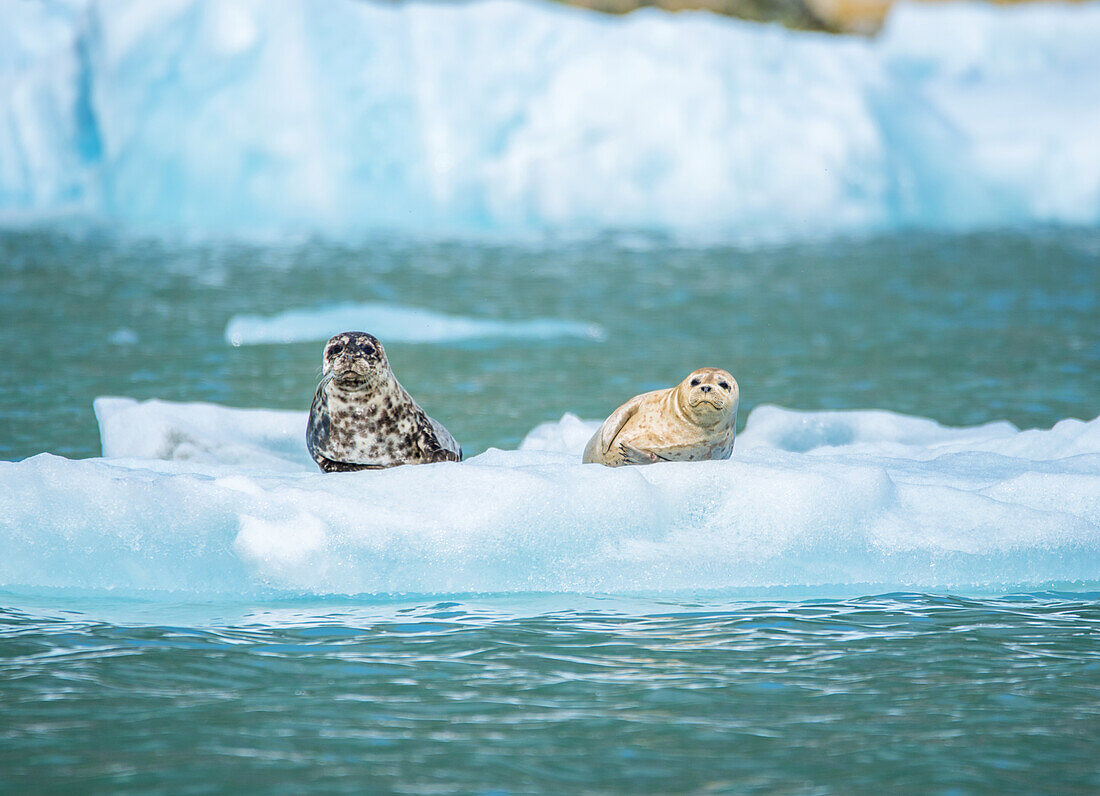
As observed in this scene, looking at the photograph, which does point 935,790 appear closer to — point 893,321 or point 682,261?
point 893,321

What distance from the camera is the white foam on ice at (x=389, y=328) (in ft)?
37.7

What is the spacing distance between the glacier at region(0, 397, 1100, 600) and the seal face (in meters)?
0.33

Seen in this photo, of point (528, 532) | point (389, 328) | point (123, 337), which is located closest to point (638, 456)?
point (528, 532)

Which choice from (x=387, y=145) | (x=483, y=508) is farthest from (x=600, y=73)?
(x=483, y=508)

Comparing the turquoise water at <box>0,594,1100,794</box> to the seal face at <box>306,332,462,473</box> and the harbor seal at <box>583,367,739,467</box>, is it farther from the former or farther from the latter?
the seal face at <box>306,332,462,473</box>

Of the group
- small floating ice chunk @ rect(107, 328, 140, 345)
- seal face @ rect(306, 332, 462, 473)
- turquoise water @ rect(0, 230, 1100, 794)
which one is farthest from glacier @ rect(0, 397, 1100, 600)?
small floating ice chunk @ rect(107, 328, 140, 345)

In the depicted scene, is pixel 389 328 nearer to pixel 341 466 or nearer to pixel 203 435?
pixel 203 435

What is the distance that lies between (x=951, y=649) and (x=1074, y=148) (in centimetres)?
1977

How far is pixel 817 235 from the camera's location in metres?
20.0

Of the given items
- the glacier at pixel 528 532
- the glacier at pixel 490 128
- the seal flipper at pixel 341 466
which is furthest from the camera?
the glacier at pixel 490 128

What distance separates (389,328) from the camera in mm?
11680

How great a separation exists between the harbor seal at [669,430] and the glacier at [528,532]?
0.73ft

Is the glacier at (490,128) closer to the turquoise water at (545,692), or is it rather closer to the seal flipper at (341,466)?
the turquoise water at (545,692)

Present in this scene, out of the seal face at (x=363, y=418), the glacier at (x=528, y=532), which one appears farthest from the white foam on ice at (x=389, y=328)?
the glacier at (x=528, y=532)
